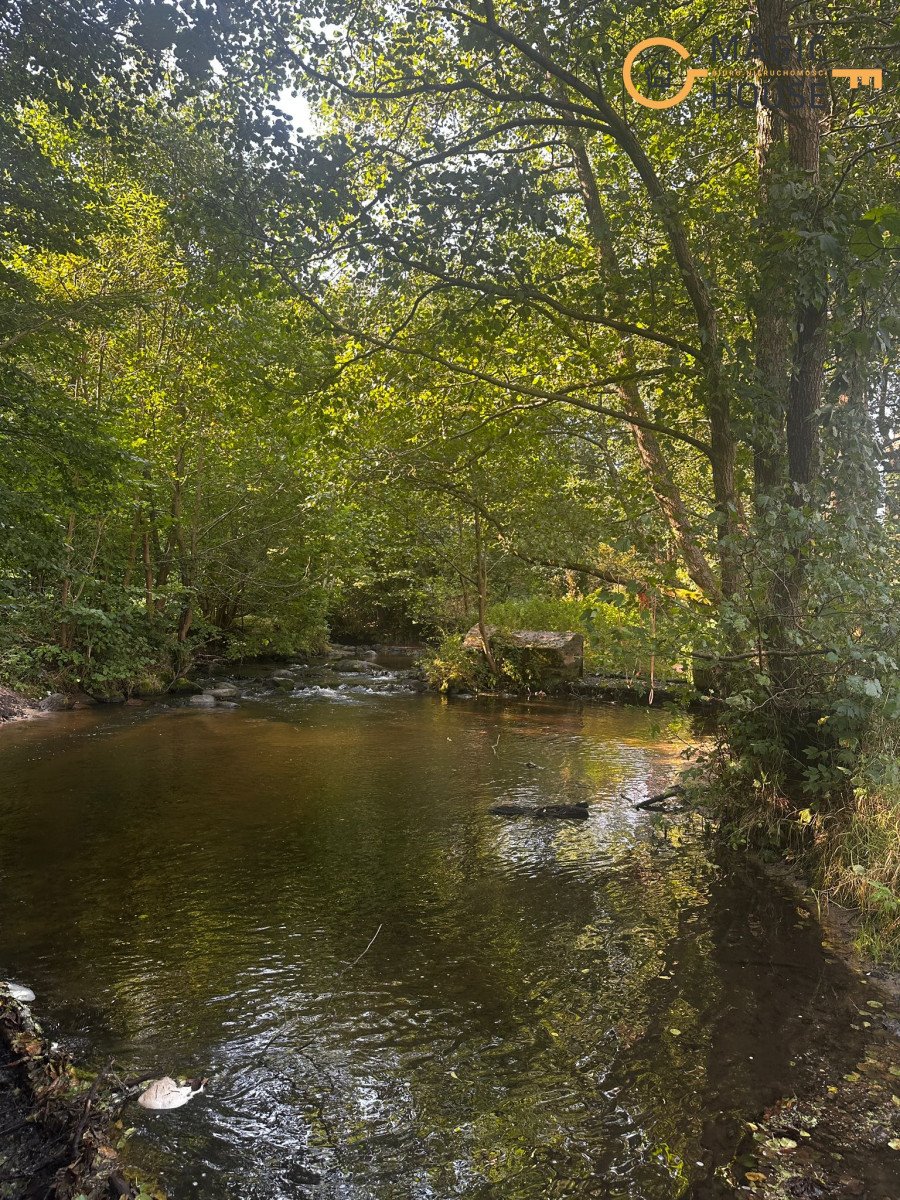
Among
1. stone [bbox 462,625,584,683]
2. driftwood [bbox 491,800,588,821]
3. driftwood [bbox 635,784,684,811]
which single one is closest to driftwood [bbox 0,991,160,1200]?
driftwood [bbox 491,800,588,821]

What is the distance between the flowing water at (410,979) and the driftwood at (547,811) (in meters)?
0.19

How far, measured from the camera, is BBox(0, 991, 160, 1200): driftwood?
277 cm

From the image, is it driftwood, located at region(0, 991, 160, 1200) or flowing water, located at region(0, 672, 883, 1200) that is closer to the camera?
driftwood, located at region(0, 991, 160, 1200)

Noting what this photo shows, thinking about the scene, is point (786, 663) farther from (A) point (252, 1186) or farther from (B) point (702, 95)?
(B) point (702, 95)

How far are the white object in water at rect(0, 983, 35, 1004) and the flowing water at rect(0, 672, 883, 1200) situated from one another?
0.24 ft

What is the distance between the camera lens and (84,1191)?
2.74m

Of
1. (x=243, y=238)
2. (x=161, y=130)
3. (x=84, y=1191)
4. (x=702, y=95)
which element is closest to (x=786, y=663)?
(x=84, y=1191)

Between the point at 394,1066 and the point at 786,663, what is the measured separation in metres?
4.34

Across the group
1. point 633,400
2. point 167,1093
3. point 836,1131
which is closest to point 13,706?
point 633,400

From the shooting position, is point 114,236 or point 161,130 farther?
point 114,236

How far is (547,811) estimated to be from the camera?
8.55 metres

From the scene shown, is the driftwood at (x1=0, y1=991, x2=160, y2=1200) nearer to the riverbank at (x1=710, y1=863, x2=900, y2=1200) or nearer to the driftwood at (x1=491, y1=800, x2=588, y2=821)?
the riverbank at (x1=710, y1=863, x2=900, y2=1200)

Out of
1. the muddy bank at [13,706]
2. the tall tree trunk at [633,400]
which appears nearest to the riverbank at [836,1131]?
the tall tree trunk at [633,400]

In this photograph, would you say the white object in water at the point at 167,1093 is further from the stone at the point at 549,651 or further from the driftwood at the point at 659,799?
the stone at the point at 549,651
